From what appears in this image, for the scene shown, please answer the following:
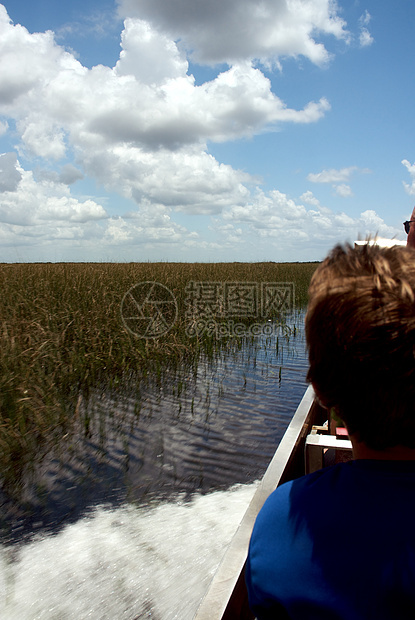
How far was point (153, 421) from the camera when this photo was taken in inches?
169

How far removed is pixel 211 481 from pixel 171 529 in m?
0.60

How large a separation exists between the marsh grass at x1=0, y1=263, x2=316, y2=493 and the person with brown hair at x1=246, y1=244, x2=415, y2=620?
3.01 metres

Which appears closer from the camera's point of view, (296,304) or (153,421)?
(153,421)

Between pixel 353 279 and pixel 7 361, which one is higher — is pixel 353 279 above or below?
above

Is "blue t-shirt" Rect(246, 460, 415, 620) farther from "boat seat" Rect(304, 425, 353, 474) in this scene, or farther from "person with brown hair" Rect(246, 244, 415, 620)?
"boat seat" Rect(304, 425, 353, 474)

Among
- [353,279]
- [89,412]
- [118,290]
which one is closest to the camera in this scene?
[353,279]

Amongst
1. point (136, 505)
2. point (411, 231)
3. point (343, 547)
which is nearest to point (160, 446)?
point (136, 505)

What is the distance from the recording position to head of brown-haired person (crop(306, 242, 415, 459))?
646 mm

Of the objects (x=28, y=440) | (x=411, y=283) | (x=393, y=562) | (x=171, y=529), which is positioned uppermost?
(x=411, y=283)

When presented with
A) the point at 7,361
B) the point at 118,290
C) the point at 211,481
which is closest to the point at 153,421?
the point at 211,481

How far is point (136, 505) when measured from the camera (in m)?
3.00

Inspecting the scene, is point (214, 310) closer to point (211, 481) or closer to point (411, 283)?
point (211, 481)

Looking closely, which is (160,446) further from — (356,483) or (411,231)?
(356,483)

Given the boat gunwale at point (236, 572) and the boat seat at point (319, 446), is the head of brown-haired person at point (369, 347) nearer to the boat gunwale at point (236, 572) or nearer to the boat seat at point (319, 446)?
the boat gunwale at point (236, 572)
